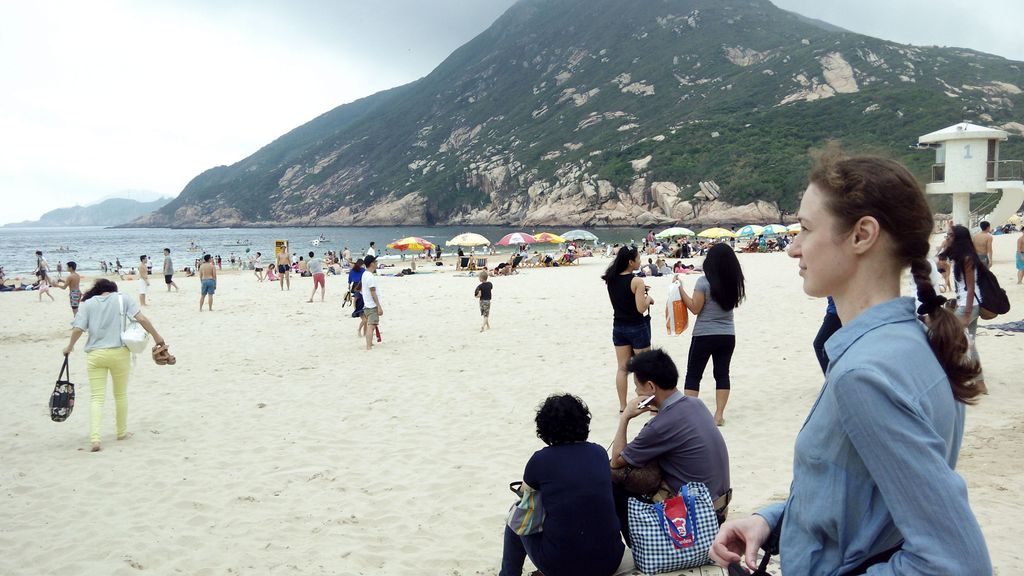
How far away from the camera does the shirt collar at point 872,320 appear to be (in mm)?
1153

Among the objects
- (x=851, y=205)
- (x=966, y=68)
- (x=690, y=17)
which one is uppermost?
(x=690, y=17)

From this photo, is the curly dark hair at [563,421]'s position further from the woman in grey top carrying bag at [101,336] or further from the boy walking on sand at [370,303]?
the boy walking on sand at [370,303]

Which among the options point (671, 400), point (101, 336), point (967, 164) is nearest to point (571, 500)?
point (671, 400)

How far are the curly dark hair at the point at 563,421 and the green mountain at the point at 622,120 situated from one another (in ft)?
151

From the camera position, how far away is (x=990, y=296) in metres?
5.96

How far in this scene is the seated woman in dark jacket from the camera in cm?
316

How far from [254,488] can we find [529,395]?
11.2 feet

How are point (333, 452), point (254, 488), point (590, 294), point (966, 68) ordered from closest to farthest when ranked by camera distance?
point (254, 488) → point (333, 452) → point (590, 294) → point (966, 68)

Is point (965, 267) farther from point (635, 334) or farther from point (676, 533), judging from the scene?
point (676, 533)

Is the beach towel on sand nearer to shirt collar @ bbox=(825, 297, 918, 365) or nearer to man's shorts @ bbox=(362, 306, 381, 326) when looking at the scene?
shirt collar @ bbox=(825, 297, 918, 365)

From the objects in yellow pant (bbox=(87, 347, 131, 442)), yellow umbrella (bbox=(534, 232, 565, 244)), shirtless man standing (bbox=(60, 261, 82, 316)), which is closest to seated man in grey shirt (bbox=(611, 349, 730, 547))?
yellow pant (bbox=(87, 347, 131, 442))

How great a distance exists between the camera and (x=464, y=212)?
10875 centimetres

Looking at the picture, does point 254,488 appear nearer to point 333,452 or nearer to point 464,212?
point 333,452

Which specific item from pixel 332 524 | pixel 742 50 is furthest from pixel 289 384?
pixel 742 50
